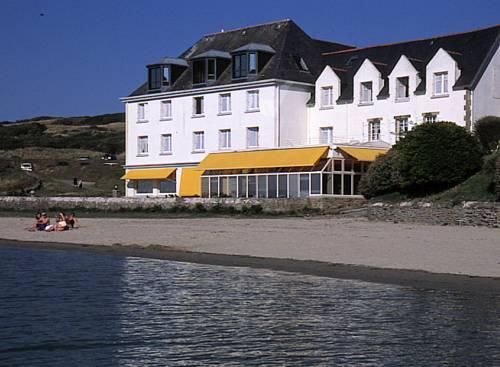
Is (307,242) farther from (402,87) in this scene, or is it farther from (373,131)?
(373,131)

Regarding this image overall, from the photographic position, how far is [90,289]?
717 inches

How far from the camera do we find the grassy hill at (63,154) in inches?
2864

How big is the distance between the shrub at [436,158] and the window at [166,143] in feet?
72.9

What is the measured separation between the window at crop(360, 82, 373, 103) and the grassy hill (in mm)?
23749

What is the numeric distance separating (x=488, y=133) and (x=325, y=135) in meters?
12.6

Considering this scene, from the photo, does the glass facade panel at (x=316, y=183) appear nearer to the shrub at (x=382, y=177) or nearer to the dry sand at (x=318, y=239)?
the shrub at (x=382, y=177)

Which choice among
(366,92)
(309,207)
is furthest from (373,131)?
(309,207)

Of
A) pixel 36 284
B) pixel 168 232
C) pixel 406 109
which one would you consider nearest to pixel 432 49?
pixel 406 109

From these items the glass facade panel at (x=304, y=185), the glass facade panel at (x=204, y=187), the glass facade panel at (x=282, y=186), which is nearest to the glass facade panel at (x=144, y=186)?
the glass facade panel at (x=204, y=187)

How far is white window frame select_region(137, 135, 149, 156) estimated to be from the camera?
59531mm

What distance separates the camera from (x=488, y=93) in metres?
46.4

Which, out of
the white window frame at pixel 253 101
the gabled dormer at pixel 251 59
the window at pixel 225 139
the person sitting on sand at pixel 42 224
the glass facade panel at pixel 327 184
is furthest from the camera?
the window at pixel 225 139

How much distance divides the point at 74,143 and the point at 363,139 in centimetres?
7212

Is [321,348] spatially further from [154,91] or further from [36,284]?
[154,91]
